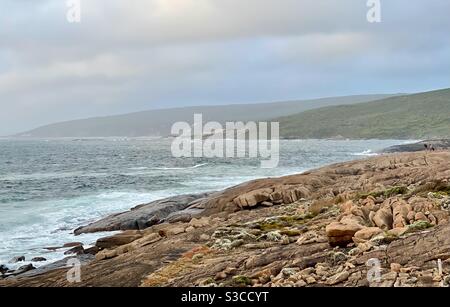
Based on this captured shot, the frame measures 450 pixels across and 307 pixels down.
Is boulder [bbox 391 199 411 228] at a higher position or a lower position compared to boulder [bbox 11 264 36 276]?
higher

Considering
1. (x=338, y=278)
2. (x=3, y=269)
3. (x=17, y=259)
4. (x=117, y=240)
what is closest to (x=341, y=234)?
(x=338, y=278)

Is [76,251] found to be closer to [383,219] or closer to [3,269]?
[3,269]

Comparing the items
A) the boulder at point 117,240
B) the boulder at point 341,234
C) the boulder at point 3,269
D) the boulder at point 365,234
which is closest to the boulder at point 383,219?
the boulder at point 365,234

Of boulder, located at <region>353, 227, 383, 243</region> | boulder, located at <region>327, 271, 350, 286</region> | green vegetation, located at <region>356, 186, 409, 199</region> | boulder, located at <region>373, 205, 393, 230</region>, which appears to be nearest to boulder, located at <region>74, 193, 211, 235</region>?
green vegetation, located at <region>356, 186, 409, 199</region>

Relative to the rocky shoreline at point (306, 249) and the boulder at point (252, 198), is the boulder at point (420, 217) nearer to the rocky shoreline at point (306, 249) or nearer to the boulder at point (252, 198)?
the rocky shoreline at point (306, 249)

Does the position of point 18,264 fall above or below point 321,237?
below

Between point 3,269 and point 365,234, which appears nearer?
point 365,234

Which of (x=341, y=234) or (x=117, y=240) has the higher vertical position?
(x=341, y=234)

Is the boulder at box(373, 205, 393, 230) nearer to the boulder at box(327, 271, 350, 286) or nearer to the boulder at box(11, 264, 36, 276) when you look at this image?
the boulder at box(327, 271, 350, 286)

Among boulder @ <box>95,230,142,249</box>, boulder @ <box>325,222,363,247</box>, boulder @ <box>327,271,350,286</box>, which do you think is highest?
boulder @ <box>325,222,363,247</box>
